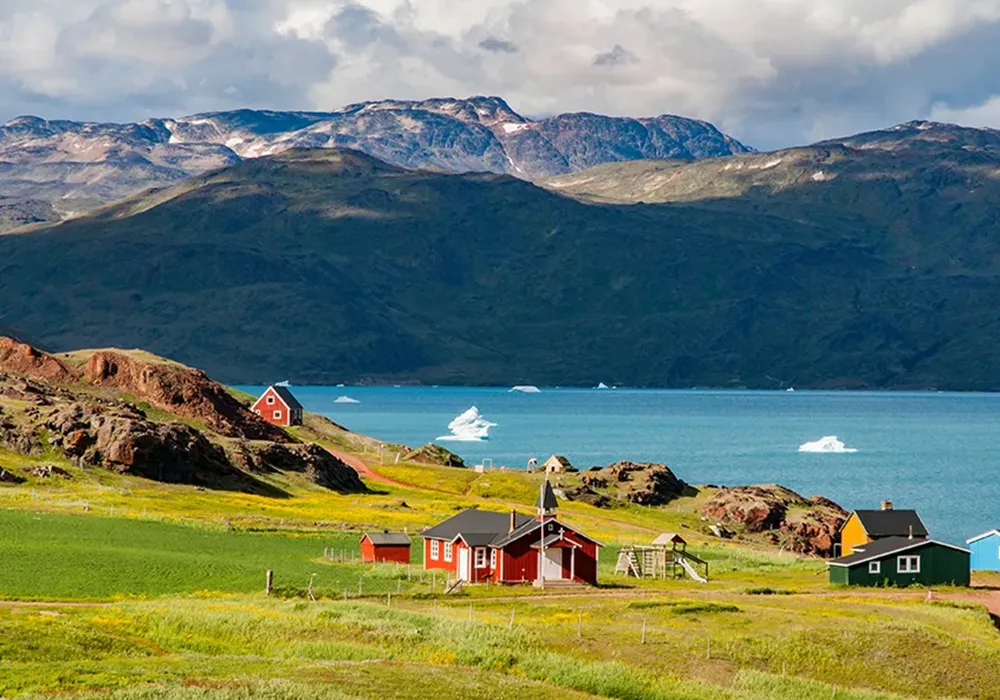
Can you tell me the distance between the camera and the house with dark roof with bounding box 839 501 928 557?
349ft

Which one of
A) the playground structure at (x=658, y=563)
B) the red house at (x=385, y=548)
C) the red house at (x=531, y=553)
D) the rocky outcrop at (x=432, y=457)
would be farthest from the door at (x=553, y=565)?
the rocky outcrop at (x=432, y=457)

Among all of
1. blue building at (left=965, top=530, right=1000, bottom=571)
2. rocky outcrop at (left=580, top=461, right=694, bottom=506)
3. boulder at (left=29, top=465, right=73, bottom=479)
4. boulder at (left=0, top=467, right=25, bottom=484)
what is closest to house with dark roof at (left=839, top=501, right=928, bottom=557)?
blue building at (left=965, top=530, right=1000, bottom=571)

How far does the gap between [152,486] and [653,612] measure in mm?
72177

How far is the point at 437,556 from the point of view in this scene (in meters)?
94.2

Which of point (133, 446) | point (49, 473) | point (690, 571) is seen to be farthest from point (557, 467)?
point (690, 571)

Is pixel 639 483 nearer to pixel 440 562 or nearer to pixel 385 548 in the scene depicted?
pixel 385 548

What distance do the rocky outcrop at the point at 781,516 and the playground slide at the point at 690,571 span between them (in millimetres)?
39894

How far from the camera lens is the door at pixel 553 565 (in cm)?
8731

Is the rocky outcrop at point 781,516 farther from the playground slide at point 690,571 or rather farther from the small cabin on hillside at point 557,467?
the playground slide at point 690,571

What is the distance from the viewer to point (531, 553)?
3465 inches

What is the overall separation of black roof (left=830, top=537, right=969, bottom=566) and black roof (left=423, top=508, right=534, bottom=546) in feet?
66.6

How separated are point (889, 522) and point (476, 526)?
33648 millimetres

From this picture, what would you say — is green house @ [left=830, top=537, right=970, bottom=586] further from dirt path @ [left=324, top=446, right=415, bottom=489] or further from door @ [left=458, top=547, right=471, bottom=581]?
dirt path @ [left=324, top=446, right=415, bottom=489]

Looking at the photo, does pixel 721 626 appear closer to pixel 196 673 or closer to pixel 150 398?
pixel 196 673
